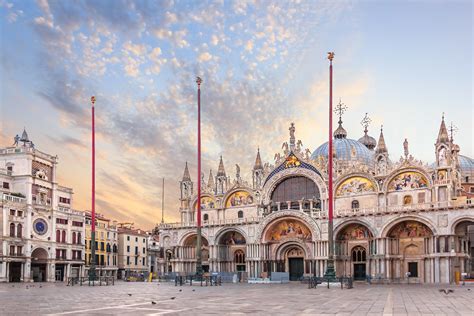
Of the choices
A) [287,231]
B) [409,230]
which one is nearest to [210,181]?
[287,231]

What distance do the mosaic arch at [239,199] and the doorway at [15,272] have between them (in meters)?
28.6

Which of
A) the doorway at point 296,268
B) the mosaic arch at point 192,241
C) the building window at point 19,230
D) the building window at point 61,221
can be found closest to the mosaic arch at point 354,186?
the doorway at point 296,268

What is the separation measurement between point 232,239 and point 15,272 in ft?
93.5

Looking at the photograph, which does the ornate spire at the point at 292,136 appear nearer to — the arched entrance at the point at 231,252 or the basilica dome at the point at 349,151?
the basilica dome at the point at 349,151

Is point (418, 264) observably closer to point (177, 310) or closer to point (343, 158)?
point (343, 158)

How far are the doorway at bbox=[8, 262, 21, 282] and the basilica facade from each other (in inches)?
805

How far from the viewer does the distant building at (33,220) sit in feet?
239

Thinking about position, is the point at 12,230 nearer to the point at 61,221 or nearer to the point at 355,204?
the point at 61,221

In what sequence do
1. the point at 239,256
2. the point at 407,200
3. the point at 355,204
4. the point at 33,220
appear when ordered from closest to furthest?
the point at 407,200 → the point at 355,204 → the point at 33,220 → the point at 239,256

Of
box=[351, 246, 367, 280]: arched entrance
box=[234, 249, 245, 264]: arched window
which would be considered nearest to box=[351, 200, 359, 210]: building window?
box=[351, 246, 367, 280]: arched entrance

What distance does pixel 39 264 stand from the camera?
261 ft

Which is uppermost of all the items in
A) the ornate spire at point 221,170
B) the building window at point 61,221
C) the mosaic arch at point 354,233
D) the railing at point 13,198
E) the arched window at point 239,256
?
the ornate spire at point 221,170

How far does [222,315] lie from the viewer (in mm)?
22062

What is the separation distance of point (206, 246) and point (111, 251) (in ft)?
81.3
